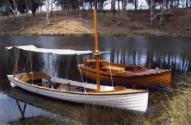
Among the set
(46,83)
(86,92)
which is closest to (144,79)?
(86,92)

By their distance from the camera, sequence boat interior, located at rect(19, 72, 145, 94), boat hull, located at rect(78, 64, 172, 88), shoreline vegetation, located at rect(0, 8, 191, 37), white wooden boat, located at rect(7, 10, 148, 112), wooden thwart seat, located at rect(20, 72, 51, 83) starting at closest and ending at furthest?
1. white wooden boat, located at rect(7, 10, 148, 112)
2. boat interior, located at rect(19, 72, 145, 94)
3. boat hull, located at rect(78, 64, 172, 88)
4. wooden thwart seat, located at rect(20, 72, 51, 83)
5. shoreline vegetation, located at rect(0, 8, 191, 37)

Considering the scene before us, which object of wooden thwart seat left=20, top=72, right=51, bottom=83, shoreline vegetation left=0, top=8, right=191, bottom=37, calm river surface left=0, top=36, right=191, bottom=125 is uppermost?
shoreline vegetation left=0, top=8, right=191, bottom=37

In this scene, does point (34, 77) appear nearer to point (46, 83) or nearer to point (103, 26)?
point (46, 83)

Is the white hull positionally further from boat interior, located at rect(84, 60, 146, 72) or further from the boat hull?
boat interior, located at rect(84, 60, 146, 72)

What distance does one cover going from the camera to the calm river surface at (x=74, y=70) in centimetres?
2047

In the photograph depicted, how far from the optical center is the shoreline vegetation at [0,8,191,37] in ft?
255

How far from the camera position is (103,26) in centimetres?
8225

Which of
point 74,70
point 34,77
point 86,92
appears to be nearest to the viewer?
point 86,92

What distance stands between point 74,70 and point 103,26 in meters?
44.9

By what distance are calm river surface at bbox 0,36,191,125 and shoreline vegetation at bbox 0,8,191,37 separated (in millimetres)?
9991

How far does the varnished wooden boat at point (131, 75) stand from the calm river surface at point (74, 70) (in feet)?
8.50

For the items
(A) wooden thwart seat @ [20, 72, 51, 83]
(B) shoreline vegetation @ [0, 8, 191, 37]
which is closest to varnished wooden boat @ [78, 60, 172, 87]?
(A) wooden thwart seat @ [20, 72, 51, 83]

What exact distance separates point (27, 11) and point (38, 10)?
446 inches

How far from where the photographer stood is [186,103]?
41.4 feet
